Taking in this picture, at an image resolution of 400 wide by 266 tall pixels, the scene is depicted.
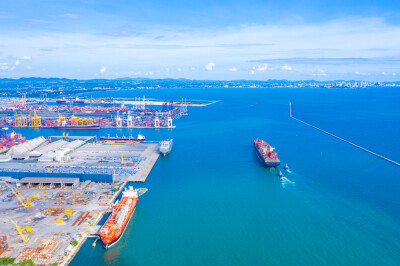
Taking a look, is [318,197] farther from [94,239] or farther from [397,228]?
[94,239]

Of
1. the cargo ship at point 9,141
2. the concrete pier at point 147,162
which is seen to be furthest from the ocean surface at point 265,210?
the cargo ship at point 9,141

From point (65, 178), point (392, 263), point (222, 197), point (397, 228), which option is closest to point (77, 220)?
point (65, 178)

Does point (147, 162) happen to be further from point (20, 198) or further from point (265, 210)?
point (265, 210)

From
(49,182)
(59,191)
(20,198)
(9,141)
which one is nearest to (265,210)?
(59,191)

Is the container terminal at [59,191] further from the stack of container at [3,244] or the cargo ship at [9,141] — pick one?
the cargo ship at [9,141]

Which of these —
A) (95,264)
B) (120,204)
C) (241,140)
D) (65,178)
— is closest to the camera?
(95,264)

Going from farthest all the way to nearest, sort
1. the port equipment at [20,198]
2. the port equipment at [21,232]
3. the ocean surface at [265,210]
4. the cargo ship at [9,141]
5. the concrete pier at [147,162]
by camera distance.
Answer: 1. the cargo ship at [9,141]
2. the concrete pier at [147,162]
3. the port equipment at [20,198]
4. the port equipment at [21,232]
5. the ocean surface at [265,210]

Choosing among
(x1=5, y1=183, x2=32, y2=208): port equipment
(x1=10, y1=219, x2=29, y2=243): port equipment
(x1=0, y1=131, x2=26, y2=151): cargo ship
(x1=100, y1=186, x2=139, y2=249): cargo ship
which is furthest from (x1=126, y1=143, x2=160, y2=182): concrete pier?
(x1=0, y1=131, x2=26, y2=151): cargo ship
